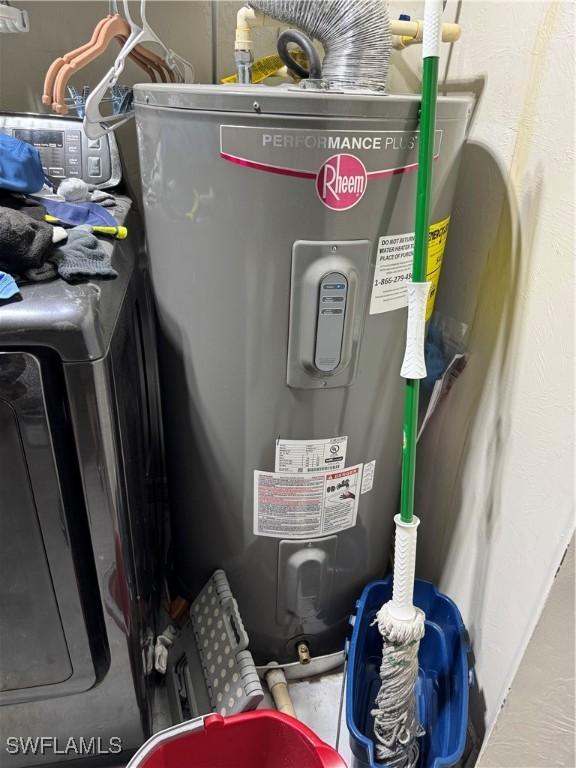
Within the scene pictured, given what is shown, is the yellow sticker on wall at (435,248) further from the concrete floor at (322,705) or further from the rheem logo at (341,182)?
the concrete floor at (322,705)

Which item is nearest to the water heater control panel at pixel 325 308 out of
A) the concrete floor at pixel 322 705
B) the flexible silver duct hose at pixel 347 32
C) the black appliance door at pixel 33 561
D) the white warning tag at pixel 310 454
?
the white warning tag at pixel 310 454

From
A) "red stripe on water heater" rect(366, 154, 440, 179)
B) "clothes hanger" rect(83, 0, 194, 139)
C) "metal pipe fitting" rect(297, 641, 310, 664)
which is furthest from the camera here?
"metal pipe fitting" rect(297, 641, 310, 664)

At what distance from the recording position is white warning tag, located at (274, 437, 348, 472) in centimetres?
89

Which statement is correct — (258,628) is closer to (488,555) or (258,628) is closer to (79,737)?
(79,737)

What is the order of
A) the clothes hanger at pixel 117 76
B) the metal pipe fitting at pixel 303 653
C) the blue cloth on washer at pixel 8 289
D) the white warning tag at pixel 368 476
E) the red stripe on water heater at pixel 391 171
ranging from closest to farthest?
the blue cloth on washer at pixel 8 289, the red stripe on water heater at pixel 391 171, the clothes hanger at pixel 117 76, the white warning tag at pixel 368 476, the metal pipe fitting at pixel 303 653

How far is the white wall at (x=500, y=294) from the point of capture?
2.44 ft

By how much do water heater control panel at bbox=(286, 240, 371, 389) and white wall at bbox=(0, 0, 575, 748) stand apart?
25cm

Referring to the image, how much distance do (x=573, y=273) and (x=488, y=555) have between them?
0.48 meters

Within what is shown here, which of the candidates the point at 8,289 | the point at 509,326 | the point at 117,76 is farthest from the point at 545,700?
the point at 117,76

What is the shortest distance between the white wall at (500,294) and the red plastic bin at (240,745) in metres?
0.31

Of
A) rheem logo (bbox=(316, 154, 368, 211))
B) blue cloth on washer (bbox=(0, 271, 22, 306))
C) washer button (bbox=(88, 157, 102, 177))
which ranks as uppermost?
rheem logo (bbox=(316, 154, 368, 211))

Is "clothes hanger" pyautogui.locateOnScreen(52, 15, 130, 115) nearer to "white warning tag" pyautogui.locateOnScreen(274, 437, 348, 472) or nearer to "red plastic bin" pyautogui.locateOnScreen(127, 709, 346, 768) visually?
"white warning tag" pyautogui.locateOnScreen(274, 437, 348, 472)

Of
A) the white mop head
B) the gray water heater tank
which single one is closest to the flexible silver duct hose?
the gray water heater tank

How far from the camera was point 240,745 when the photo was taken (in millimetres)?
846
